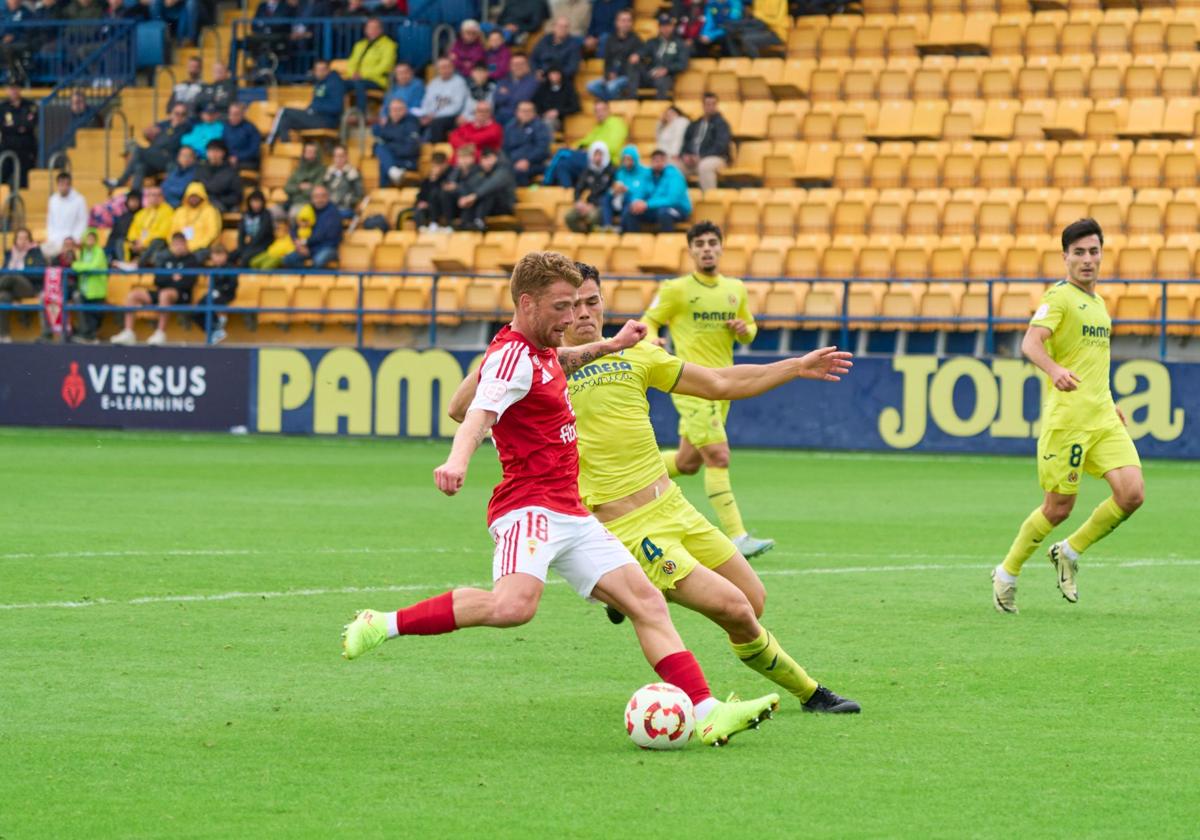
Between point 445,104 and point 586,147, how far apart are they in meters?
2.44

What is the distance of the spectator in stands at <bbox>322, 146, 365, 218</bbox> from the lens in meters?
26.5

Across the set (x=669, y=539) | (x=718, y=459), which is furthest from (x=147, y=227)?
(x=669, y=539)

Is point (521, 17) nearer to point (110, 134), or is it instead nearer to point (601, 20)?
point (601, 20)

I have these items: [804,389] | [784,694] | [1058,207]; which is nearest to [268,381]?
[804,389]

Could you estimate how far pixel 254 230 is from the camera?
25734 mm

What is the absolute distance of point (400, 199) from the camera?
88.4ft

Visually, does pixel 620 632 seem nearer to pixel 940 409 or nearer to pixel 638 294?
pixel 940 409

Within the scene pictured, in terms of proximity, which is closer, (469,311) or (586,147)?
(469,311)

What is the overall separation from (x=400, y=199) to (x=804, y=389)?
7242 millimetres

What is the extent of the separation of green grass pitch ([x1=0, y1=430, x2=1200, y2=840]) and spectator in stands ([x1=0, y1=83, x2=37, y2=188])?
665 inches

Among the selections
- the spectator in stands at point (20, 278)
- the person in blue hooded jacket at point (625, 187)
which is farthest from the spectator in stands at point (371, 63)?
the person in blue hooded jacket at point (625, 187)

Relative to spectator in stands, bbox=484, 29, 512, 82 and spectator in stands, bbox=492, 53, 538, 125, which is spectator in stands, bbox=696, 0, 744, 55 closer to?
spectator in stands, bbox=492, 53, 538, 125

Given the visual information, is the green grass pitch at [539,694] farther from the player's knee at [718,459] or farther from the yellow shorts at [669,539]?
the player's knee at [718,459]

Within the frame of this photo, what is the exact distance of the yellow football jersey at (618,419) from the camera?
303 inches
